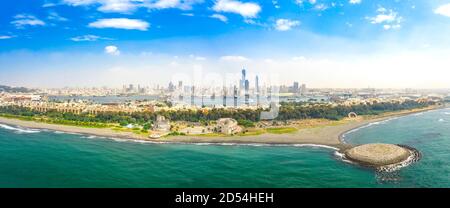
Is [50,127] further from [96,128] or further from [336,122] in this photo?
[336,122]

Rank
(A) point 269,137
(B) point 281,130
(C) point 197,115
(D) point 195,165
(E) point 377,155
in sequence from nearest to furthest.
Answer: (D) point 195,165, (E) point 377,155, (A) point 269,137, (B) point 281,130, (C) point 197,115

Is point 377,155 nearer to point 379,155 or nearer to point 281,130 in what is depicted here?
point 379,155

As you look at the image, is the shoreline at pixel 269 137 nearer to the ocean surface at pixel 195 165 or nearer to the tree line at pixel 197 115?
the ocean surface at pixel 195 165

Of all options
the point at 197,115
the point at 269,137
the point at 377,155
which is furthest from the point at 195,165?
the point at 197,115

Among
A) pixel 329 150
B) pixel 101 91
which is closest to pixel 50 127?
pixel 329 150

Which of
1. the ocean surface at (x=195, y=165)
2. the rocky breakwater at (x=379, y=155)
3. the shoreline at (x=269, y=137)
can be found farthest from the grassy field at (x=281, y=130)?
the rocky breakwater at (x=379, y=155)

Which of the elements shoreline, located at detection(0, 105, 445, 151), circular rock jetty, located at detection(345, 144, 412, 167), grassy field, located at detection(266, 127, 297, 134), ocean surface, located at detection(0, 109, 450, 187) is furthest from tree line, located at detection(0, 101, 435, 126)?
circular rock jetty, located at detection(345, 144, 412, 167)
